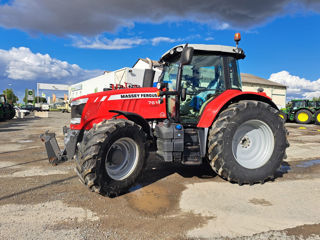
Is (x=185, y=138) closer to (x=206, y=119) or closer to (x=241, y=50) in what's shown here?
(x=206, y=119)

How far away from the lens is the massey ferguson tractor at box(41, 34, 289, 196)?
3.26 metres

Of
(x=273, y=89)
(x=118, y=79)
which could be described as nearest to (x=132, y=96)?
(x=118, y=79)

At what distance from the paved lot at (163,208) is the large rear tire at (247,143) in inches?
10.6

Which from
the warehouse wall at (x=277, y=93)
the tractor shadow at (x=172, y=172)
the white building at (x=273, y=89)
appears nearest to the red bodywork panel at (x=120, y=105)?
the tractor shadow at (x=172, y=172)

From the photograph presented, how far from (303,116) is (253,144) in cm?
1596

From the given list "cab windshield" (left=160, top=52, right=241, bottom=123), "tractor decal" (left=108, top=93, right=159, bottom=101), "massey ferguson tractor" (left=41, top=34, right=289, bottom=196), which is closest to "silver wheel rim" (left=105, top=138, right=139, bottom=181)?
"massey ferguson tractor" (left=41, top=34, right=289, bottom=196)

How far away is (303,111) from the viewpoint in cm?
1727

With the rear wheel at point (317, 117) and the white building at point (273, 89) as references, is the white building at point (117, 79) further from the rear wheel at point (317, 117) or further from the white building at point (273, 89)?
the white building at point (273, 89)

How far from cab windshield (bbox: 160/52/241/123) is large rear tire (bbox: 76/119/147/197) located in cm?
108

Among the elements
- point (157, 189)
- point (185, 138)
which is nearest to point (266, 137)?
point (185, 138)

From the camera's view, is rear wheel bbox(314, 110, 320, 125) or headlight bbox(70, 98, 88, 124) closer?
headlight bbox(70, 98, 88, 124)

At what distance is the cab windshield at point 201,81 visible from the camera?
4.21m

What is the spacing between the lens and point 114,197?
10.8ft

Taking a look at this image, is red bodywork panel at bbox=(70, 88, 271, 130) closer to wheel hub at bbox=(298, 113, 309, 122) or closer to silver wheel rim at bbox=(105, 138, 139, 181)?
silver wheel rim at bbox=(105, 138, 139, 181)
